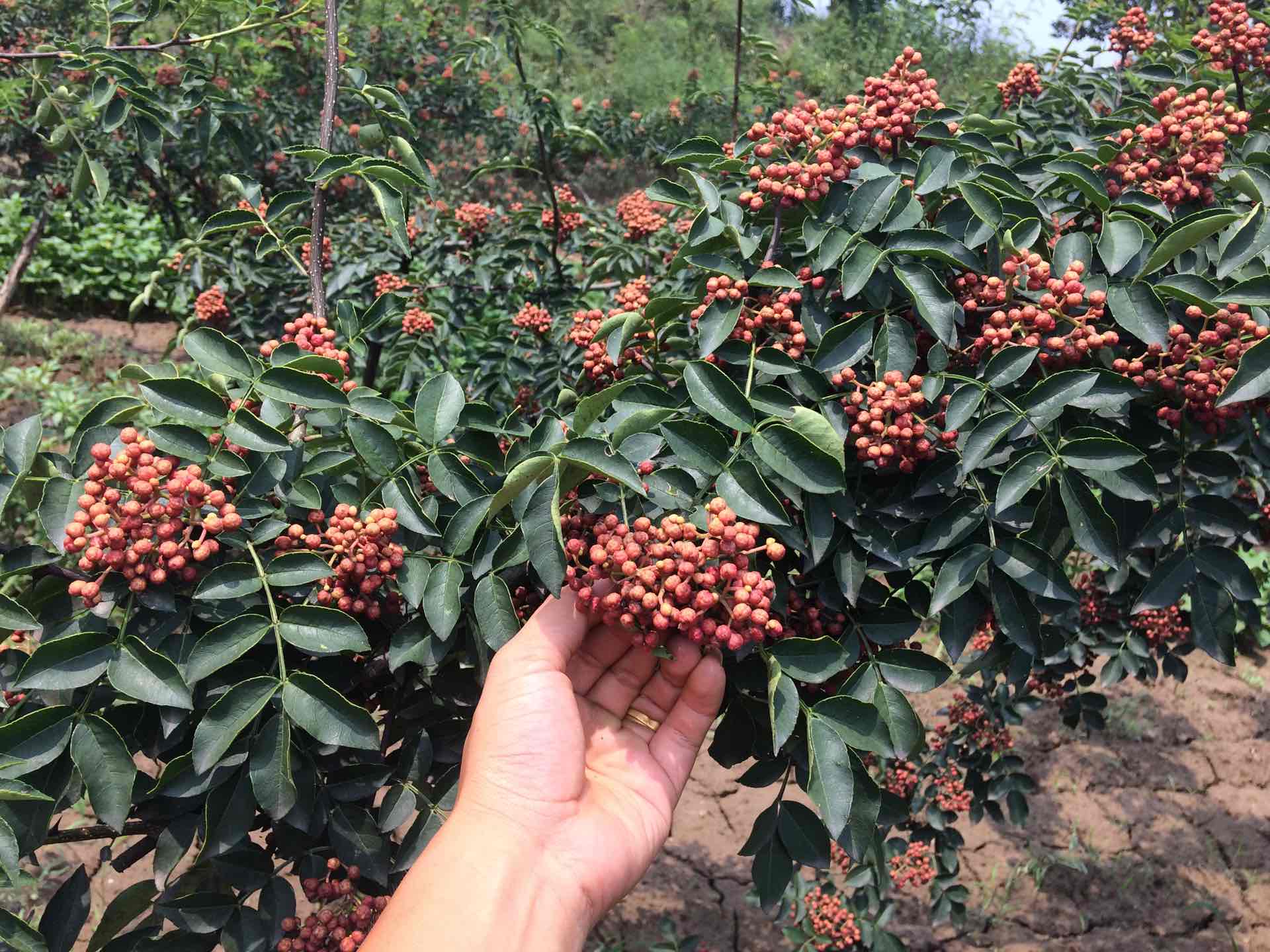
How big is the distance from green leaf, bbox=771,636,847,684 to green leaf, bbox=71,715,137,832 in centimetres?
91

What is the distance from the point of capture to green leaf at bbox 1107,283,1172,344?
1339 mm

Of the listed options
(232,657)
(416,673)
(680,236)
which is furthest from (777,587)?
(680,236)

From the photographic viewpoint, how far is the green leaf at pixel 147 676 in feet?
3.83

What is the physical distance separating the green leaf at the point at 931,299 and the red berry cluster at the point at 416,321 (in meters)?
1.78

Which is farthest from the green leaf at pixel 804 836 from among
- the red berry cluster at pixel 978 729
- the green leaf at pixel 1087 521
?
the red berry cluster at pixel 978 729

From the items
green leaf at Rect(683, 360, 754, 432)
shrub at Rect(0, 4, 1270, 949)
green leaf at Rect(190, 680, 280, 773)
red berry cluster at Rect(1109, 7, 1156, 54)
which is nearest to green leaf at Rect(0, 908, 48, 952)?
shrub at Rect(0, 4, 1270, 949)

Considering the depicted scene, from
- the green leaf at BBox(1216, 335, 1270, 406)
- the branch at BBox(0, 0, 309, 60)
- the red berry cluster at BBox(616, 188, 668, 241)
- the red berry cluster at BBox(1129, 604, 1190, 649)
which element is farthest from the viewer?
the red berry cluster at BBox(616, 188, 668, 241)

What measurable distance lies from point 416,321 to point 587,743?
5.54 ft

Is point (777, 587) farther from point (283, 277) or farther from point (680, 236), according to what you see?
point (283, 277)

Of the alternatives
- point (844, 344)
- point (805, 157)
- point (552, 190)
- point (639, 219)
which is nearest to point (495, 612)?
point (844, 344)

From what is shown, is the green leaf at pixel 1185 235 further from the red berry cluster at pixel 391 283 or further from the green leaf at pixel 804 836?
the red berry cluster at pixel 391 283

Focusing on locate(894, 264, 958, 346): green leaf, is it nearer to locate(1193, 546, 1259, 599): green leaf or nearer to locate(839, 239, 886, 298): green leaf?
locate(839, 239, 886, 298): green leaf

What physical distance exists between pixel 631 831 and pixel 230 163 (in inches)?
209

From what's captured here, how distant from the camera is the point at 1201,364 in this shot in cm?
133
